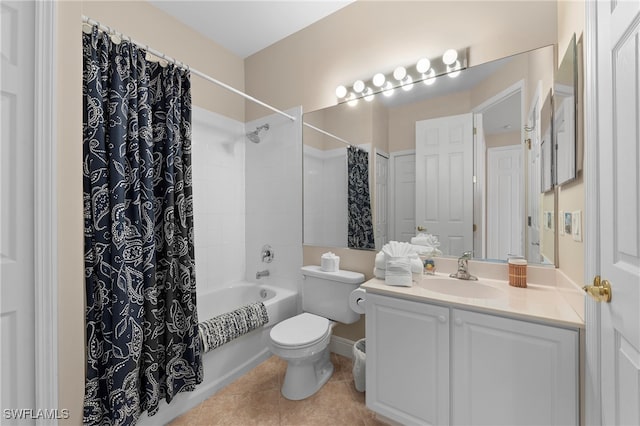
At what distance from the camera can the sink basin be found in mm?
1416

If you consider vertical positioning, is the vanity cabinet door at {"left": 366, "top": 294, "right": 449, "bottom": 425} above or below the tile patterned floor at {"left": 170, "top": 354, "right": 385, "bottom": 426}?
above

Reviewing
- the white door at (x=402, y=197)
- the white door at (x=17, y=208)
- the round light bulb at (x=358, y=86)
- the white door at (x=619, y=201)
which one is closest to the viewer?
the white door at (x=619, y=201)

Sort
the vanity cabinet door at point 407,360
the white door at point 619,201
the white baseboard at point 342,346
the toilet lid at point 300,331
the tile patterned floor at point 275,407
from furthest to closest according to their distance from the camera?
the white baseboard at point 342,346 → the toilet lid at point 300,331 → the tile patterned floor at point 275,407 → the vanity cabinet door at point 407,360 → the white door at point 619,201

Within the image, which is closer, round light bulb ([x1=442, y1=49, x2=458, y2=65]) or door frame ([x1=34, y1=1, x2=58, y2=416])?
door frame ([x1=34, y1=1, x2=58, y2=416])

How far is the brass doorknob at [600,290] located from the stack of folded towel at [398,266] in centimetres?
70

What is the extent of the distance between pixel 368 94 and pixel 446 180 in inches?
34.0

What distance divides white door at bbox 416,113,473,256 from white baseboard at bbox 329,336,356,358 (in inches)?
42.4

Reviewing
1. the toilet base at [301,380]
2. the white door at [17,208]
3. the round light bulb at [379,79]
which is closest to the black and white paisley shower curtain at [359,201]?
the round light bulb at [379,79]

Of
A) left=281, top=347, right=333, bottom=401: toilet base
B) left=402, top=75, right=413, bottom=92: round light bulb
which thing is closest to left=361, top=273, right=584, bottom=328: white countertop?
left=281, top=347, right=333, bottom=401: toilet base

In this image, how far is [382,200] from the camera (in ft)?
6.28

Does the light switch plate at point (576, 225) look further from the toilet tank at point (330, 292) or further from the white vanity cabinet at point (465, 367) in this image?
the toilet tank at point (330, 292)

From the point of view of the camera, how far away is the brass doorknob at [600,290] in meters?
0.80

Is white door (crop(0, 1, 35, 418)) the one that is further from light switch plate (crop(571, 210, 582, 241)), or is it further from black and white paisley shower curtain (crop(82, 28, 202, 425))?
light switch plate (crop(571, 210, 582, 241))

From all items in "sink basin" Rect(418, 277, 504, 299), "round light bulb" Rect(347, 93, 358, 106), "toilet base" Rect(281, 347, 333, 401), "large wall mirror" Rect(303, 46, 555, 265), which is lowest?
"toilet base" Rect(281, 347, 333, 401)
